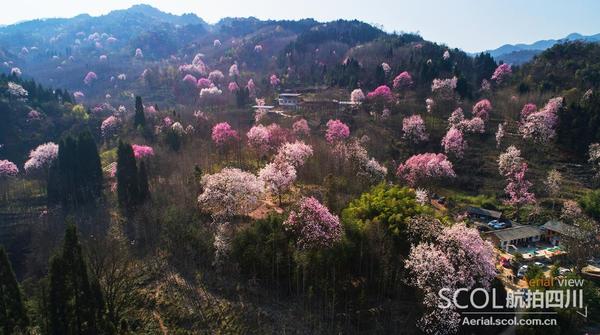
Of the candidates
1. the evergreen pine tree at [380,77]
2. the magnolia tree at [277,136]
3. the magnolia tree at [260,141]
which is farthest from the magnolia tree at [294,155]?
the evergreen pine tree at [380,77]

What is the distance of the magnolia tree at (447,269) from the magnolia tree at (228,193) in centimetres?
1300

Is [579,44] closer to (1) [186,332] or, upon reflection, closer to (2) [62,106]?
(1) [186,332]

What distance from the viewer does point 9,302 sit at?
761 inches

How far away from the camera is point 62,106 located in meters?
66.6

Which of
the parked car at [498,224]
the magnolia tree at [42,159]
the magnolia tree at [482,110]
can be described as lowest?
the parked car at [498,224]

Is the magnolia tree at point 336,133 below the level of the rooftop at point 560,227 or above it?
above

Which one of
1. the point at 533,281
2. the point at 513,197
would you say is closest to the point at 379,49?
the point at 513,197

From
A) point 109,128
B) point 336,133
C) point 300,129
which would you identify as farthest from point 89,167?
point 336,133

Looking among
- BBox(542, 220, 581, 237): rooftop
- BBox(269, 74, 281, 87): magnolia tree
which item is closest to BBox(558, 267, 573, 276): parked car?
BBox(542, 220, 581, 237): rooftop

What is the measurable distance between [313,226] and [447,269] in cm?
753

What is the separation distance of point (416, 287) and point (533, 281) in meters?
8.94

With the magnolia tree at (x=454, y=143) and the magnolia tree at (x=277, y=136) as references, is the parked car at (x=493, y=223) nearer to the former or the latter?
the magnolia tree at (x=454, y=143)

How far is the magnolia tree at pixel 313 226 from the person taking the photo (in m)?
22.9

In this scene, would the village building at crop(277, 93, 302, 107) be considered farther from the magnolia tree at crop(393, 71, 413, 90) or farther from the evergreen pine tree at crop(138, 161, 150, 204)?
the evergreen pine tree at crop(138, 161, 150, 204)
